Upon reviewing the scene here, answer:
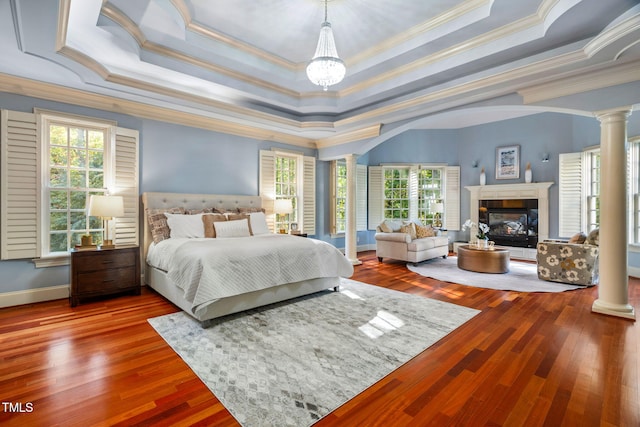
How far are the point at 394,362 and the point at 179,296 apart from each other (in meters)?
2.30

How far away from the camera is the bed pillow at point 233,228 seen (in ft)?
14.0

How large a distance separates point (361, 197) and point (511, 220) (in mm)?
3521

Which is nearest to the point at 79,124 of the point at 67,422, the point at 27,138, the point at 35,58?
the point at 27,138

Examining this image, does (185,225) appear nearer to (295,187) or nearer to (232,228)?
(232,228)

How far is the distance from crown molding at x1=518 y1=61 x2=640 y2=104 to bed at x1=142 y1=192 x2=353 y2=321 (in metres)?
3.03

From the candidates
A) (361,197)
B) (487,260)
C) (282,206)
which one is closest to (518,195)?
(487,260)

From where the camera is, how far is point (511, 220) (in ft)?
23.2

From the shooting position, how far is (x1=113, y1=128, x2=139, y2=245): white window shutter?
13.7 feet

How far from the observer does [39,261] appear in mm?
3639

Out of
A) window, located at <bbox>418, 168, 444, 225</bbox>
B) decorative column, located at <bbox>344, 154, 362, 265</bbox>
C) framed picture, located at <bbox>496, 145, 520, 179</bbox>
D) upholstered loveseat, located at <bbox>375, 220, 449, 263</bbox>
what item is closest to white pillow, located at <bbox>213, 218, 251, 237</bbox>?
decorative column, located at <bbox>344, 154, 362, 265</bbox>

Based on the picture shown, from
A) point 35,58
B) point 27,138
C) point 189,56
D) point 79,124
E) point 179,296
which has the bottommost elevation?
point 179,296

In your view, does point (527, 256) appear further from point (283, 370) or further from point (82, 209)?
point (82, 209)

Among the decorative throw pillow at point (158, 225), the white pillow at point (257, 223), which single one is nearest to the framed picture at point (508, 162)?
the white pillow at point (257, 223)

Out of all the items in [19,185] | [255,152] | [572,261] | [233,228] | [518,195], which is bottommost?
[572,261]
